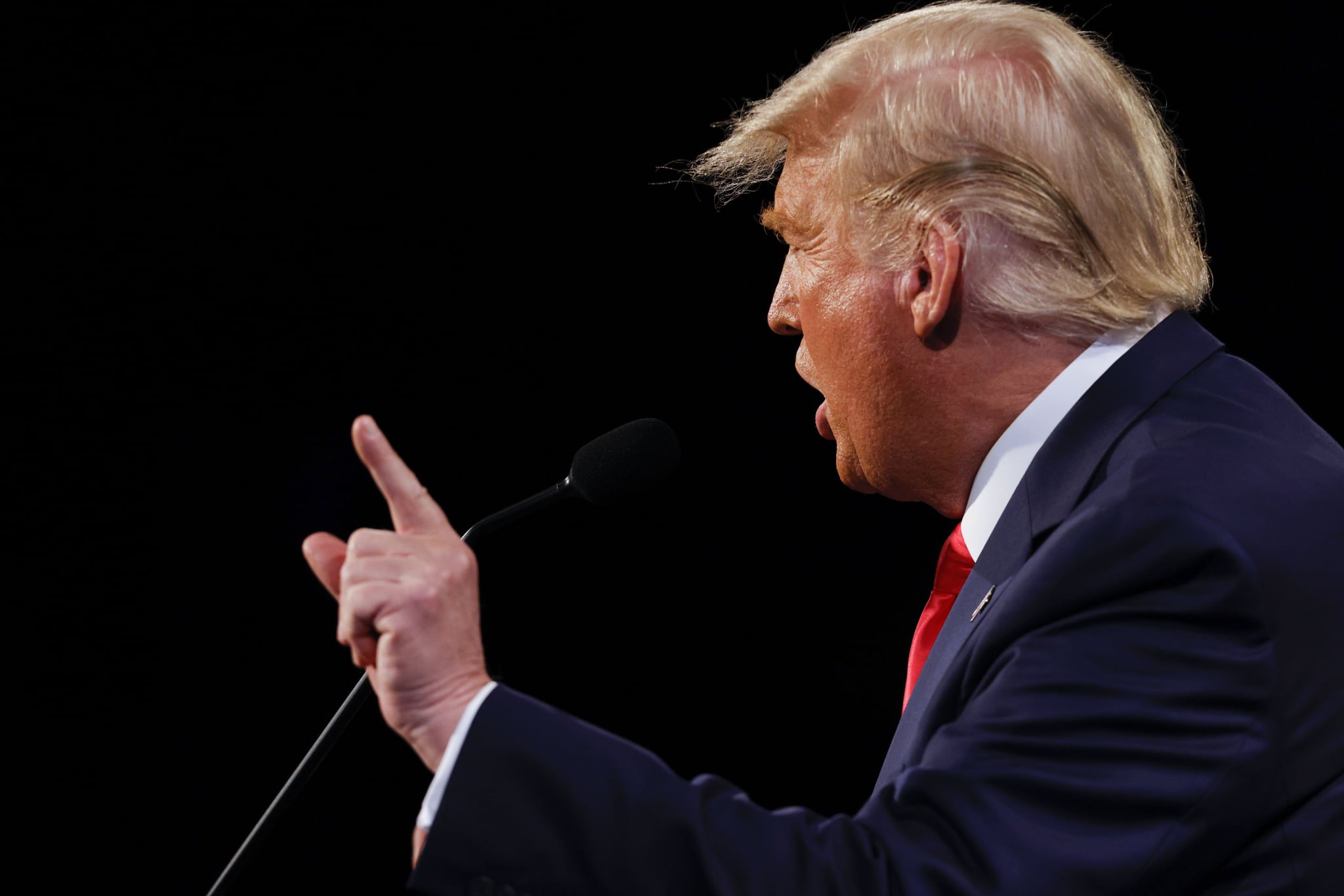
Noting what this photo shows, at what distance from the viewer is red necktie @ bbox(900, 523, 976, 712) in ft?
4.62

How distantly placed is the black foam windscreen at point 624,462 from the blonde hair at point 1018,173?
1.06ft

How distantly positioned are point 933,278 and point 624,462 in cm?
40

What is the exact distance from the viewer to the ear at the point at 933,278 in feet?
4.21

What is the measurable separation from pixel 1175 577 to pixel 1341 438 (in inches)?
68.7

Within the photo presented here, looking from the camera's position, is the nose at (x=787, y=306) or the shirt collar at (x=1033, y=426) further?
the nose at (x=787, y=306)

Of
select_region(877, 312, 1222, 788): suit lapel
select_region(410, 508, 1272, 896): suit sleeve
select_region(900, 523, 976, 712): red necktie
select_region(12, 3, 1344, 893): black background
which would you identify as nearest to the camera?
select_region(410, 508, 1272, 896): suit sleeve

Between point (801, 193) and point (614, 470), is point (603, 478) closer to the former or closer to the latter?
point (614, 470)

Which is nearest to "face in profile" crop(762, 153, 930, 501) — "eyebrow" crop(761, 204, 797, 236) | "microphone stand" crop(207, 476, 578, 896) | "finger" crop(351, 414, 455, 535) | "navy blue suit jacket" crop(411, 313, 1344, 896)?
"eyebrow" crop(761, 204, 797, 236)

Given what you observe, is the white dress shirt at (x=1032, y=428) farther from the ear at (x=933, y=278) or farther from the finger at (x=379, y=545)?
the finger at (x=379, y=545)

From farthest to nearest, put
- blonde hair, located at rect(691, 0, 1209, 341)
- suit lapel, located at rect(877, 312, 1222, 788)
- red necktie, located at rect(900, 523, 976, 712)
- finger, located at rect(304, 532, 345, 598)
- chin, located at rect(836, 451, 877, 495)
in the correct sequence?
chin, located at rect(836, 451, 877, 495), red necktie, located at rect(900, 523, 976, 712), blonde hair, located at rect(691, 0, 1209, 341), suit lapel, located at rect(877, 312, 1222, 788), finger, located at rect(304, 532, 345, 598)

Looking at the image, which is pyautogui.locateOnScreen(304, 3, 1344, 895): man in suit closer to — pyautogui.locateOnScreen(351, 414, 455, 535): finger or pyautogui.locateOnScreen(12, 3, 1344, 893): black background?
pyautogui.locateOnScreen(351, 414, 455, 535): finger

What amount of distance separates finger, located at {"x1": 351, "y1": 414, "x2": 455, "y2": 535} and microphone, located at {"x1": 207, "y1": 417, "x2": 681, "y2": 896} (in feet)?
0.84

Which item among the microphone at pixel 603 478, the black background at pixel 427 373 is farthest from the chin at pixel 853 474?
the black background at pixel 427 373

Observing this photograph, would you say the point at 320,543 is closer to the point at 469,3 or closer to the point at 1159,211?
the point at 1159,211
